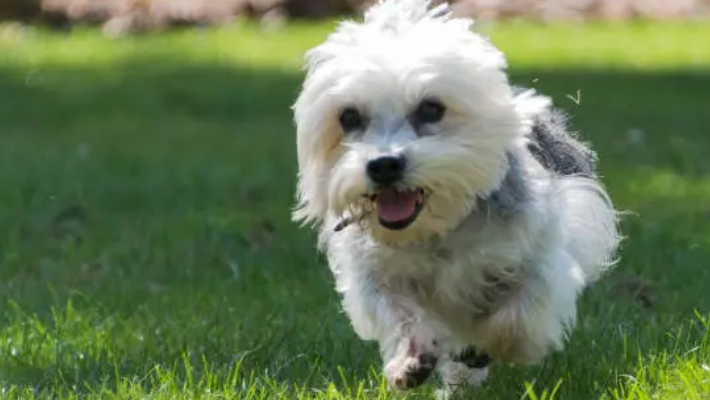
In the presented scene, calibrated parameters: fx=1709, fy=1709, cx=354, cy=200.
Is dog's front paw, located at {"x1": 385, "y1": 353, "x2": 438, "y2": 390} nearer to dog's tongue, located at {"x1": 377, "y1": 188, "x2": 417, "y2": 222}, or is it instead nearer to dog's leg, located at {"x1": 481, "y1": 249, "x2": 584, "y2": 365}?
dog's leg, located at {"x1": 481, "y1": 249, "x2": 584, "y2": 365}

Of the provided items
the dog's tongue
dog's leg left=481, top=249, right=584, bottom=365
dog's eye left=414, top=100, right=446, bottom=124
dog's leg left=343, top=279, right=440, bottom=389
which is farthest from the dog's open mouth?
dog's leg left=481, top=249, right=584, bottom=365

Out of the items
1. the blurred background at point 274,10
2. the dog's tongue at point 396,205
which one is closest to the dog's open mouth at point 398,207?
the dog's tongue at point 396,205

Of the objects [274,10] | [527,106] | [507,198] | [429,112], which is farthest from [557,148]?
[274,10]

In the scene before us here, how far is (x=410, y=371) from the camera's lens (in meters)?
5.33

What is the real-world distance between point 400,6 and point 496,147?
0.58 metres

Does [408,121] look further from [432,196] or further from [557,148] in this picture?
[557,148]

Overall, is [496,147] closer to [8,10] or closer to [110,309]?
[110,309]

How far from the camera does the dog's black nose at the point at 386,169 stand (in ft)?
16.6

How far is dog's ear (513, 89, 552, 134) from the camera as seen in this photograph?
5445mm

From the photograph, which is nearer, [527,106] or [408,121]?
[408,121]

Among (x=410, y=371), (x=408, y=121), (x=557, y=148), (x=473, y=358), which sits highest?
(x=408, y=121)

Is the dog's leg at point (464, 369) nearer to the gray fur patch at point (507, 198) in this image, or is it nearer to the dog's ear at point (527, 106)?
the gray fur patch at point (507, 198)

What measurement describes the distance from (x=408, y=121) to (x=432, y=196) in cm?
24

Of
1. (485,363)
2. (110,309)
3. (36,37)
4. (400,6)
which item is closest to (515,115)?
(400,6)
